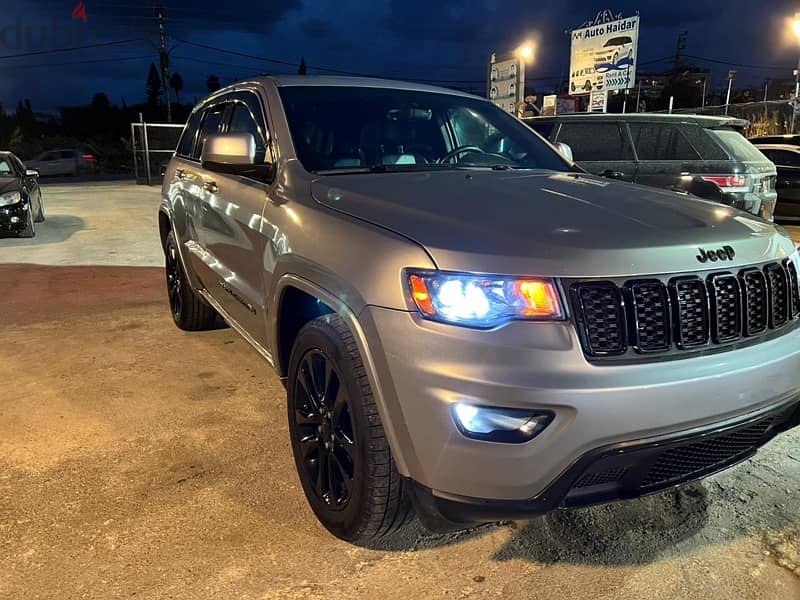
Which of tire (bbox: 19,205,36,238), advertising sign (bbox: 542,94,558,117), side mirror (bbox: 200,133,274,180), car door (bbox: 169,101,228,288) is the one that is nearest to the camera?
side mirror (bbox: 200,133,274,180)

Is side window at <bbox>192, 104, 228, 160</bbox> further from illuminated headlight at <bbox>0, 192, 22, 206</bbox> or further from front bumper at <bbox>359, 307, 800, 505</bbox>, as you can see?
illuminated headlight at <bbox>0, 192, 22, 206</bbox>

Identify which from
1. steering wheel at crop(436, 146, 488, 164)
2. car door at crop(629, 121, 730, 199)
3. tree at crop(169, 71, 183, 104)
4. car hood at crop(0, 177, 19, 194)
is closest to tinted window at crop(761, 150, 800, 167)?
car door at crop(629, 121, 730, 199)

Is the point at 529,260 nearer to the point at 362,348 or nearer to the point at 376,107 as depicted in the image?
the point at 362,348

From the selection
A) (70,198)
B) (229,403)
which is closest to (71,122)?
(70,198)

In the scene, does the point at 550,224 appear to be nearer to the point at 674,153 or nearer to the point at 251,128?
the point at 251,128

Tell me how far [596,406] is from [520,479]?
0.31 meters

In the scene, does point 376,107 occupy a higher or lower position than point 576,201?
higher

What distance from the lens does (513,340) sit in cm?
196

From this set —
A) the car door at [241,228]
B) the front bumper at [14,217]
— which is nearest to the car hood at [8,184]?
the front bumper at [14,217]

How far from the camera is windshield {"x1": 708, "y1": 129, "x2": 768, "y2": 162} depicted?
812 cm

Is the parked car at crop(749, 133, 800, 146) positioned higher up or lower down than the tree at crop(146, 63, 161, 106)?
lower down

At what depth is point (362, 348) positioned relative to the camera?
→ 2.23m

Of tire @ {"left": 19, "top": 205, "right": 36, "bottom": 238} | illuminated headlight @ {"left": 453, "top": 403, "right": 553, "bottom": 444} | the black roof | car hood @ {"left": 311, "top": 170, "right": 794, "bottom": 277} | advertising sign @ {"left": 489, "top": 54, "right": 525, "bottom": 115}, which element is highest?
advertising sign @ {"left": 489, "top": 54, "right": 525, "bottom": 115}

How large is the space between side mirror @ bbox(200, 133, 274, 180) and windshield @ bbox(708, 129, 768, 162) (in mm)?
6807
